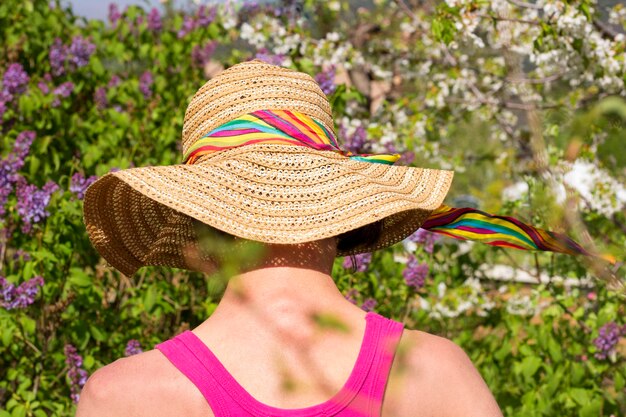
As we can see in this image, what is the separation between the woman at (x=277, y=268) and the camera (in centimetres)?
159

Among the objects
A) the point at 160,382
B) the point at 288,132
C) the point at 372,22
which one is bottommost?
the point at 160,382

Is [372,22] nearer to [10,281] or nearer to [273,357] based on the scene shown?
[10,281]

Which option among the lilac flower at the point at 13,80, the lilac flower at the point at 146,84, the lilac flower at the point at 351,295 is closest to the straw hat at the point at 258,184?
the lilac flower at the point at 351,295

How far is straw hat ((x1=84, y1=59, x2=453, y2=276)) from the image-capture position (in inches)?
70.2

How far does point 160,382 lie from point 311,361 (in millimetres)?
259

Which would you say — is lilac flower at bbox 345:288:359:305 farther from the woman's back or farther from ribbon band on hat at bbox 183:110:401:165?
the woman's back

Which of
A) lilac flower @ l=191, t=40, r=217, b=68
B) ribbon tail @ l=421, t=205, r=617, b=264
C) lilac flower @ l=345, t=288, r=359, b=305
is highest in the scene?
lilac flower @ l=191, t=40, r=217, b=68

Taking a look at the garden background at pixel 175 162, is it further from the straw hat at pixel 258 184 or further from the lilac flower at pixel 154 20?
the straw hat at pixel 258 184

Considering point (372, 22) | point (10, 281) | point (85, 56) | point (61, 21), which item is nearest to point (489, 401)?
point (10, 281)

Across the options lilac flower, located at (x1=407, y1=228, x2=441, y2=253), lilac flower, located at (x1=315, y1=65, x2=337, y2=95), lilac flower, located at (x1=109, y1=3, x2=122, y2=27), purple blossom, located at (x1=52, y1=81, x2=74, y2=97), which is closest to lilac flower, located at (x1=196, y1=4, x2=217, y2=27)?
lilac flower, located at (x1=109, y1=3, x2=122, y2=27)

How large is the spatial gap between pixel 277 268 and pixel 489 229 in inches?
26.6

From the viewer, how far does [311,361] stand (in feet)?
5.29

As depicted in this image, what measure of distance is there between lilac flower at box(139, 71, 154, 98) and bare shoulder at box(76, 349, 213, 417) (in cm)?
321

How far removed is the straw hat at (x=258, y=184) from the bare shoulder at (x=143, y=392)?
291 millimetres
